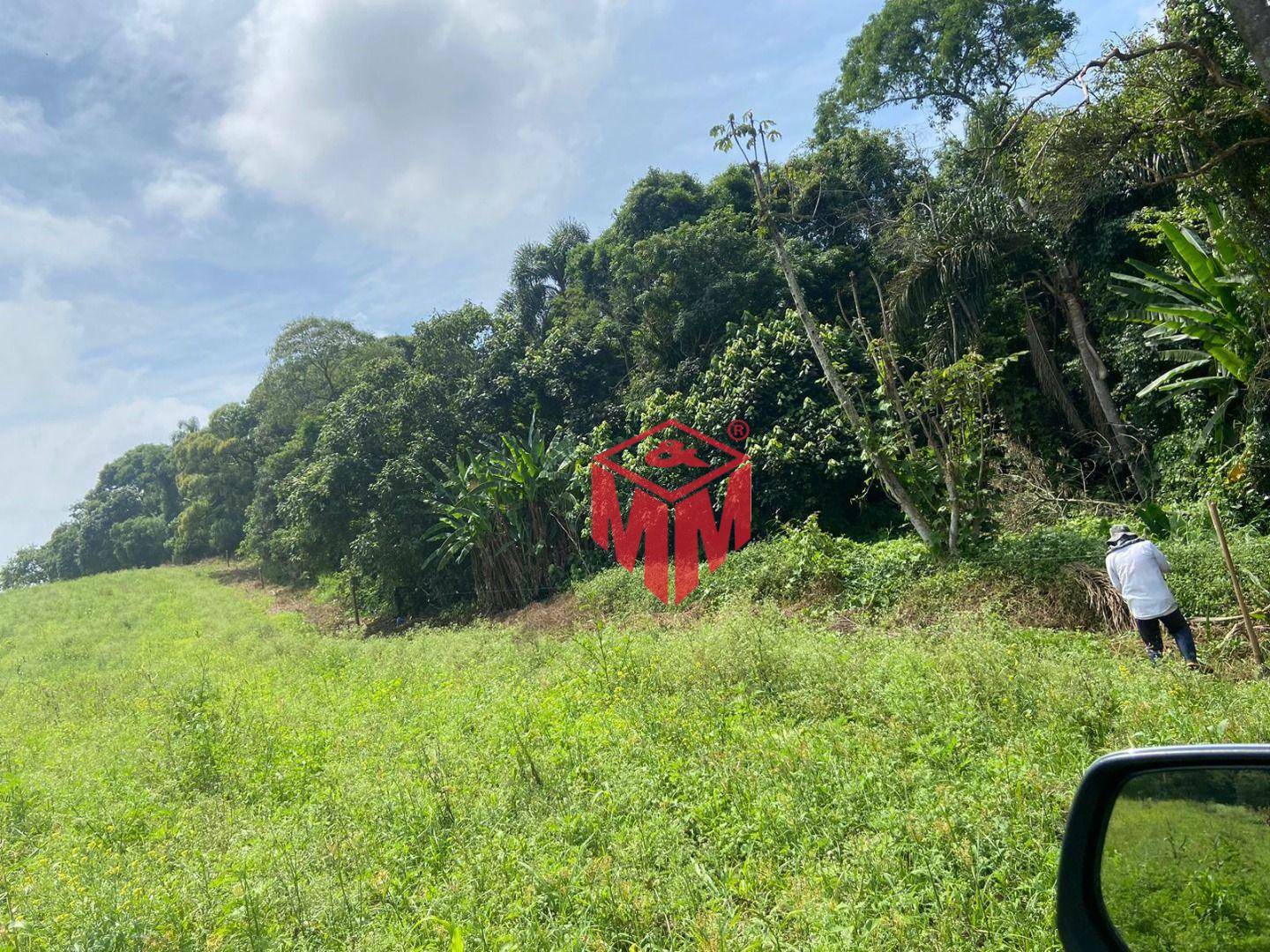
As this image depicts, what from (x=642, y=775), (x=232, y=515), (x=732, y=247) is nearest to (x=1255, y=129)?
(x=642, y=775)

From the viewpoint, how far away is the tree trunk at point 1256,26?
443cm

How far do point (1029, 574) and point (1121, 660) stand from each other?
175 centimetres

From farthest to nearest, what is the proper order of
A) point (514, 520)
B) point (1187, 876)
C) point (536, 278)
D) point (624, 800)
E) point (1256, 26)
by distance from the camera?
1. point (536, 278)
2. point (514, 520)
3. point (1256, 26)
4. point (624, 800)
5. point (1187, 876)

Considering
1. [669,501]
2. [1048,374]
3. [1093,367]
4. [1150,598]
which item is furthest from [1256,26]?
[669,501]

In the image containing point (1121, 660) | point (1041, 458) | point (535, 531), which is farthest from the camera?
A: point (535, 531)

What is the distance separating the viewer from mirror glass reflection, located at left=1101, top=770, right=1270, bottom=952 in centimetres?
110

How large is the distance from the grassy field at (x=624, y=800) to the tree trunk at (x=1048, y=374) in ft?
21.2

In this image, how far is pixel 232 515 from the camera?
32.3 metres

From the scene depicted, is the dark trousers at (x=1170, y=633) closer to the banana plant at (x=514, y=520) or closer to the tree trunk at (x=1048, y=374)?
the tree trunk at (x=1048, y=374)

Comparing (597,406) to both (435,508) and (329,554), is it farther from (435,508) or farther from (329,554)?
(329,554)

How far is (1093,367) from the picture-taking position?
10.4 m

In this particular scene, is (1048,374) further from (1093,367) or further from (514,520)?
(514,520)

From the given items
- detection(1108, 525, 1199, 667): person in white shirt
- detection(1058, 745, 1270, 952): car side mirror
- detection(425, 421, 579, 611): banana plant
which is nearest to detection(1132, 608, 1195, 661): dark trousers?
detection(1108, 525, 1199, 667): person in white shirt

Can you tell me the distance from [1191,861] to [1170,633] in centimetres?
506
